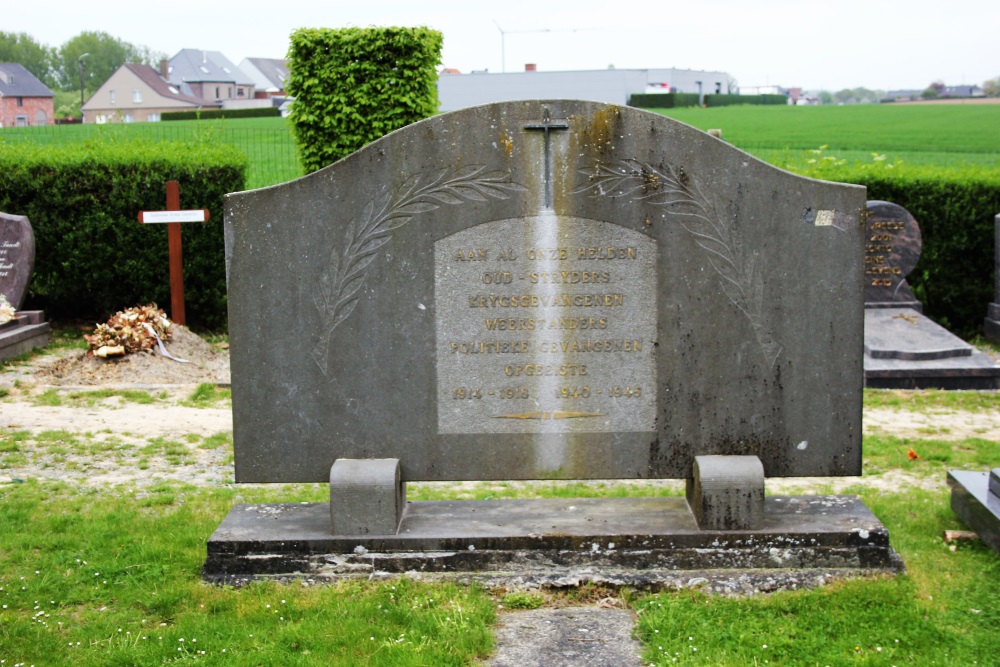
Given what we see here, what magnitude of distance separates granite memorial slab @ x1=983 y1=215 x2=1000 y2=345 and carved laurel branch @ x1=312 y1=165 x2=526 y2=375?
32.0ft

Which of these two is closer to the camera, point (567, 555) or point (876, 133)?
point (567, 555)

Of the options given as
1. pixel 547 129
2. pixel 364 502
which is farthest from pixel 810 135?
pixel 364 502

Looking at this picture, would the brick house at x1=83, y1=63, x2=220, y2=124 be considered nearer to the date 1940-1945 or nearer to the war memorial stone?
the war memorial stone

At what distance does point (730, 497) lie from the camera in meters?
4.92

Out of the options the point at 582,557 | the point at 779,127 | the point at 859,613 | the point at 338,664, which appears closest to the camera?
the point at 338,664

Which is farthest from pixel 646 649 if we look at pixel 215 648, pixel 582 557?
pixel 215 648

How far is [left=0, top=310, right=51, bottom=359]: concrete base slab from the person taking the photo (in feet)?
37.7

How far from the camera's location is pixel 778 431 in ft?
16.7

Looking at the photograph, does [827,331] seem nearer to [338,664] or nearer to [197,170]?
[338,664]

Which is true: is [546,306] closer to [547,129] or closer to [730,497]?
[547,129]

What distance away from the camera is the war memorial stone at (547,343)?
4.91m

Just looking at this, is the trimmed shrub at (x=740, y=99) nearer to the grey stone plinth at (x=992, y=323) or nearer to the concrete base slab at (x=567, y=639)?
the grey stone plinth at (x=992, y=323)

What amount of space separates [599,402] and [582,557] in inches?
29.3

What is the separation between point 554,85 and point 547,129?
69.7m
